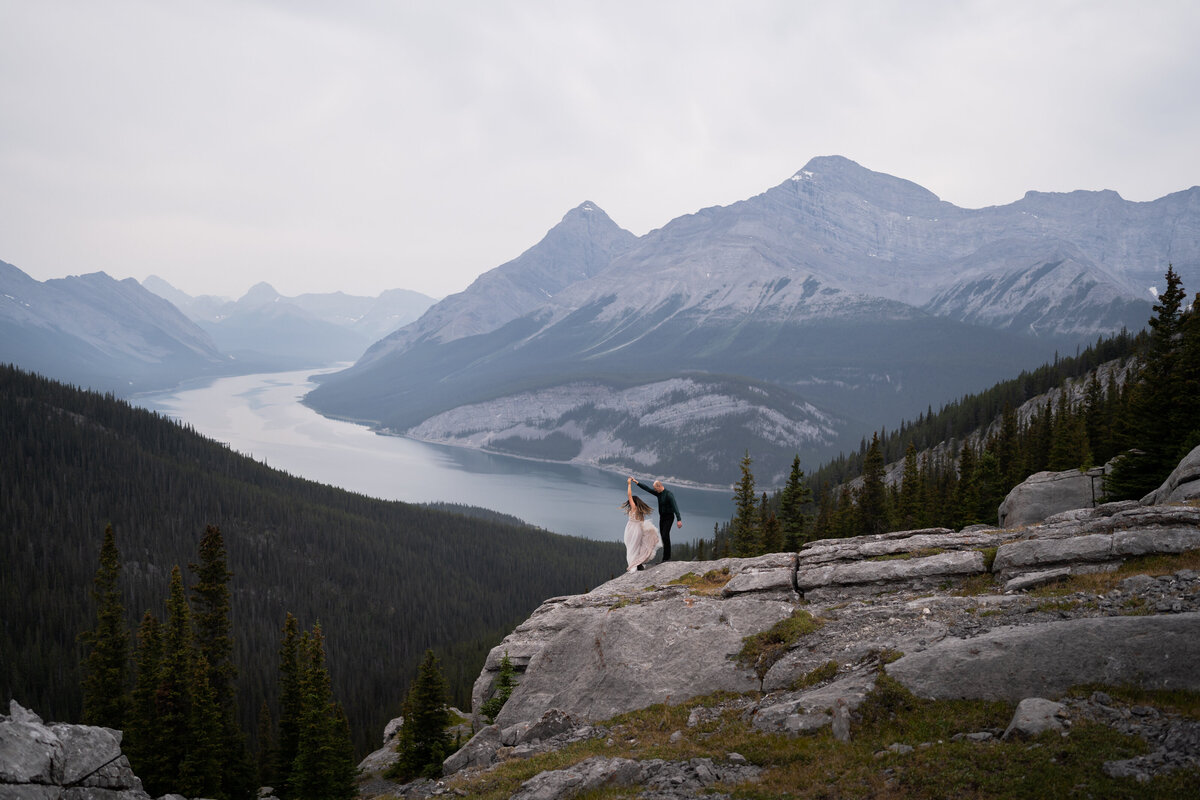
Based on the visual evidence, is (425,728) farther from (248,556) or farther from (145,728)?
(248,556)

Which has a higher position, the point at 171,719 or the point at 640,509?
the point at 640,509

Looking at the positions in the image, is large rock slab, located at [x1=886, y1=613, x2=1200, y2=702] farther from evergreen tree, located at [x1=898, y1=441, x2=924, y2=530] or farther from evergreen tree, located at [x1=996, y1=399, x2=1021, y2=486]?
evergreen tree, located at [x1=996, y1=399, x2=1021, y2=486]

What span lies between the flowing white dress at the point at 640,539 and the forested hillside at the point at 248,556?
57.2 meters

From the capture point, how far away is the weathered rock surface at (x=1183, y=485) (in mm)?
23922

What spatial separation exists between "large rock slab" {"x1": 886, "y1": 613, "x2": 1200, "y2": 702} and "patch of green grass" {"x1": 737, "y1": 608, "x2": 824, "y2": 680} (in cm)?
448

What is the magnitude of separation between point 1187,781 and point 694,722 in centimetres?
1042

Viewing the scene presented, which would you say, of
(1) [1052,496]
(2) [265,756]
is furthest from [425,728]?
(1) [1052,496]

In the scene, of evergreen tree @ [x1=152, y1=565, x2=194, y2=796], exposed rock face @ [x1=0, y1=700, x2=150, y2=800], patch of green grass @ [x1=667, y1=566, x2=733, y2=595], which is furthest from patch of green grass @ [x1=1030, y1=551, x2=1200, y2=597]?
evergreen tree @ [x1=152, y1=565, x2=194, y2=796]

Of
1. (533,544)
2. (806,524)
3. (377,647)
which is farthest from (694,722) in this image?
(533,544)

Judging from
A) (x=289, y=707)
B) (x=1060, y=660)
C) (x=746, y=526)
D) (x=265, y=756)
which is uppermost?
(x=1060, y=660)

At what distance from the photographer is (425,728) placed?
131ft

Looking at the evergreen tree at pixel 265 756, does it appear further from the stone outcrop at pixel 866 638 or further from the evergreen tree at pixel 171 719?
the stone outcrop at pixel 866 638

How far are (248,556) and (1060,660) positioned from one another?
141 m

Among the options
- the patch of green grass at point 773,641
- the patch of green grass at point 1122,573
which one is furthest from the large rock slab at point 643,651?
the patch of green grass at point 1122,573
